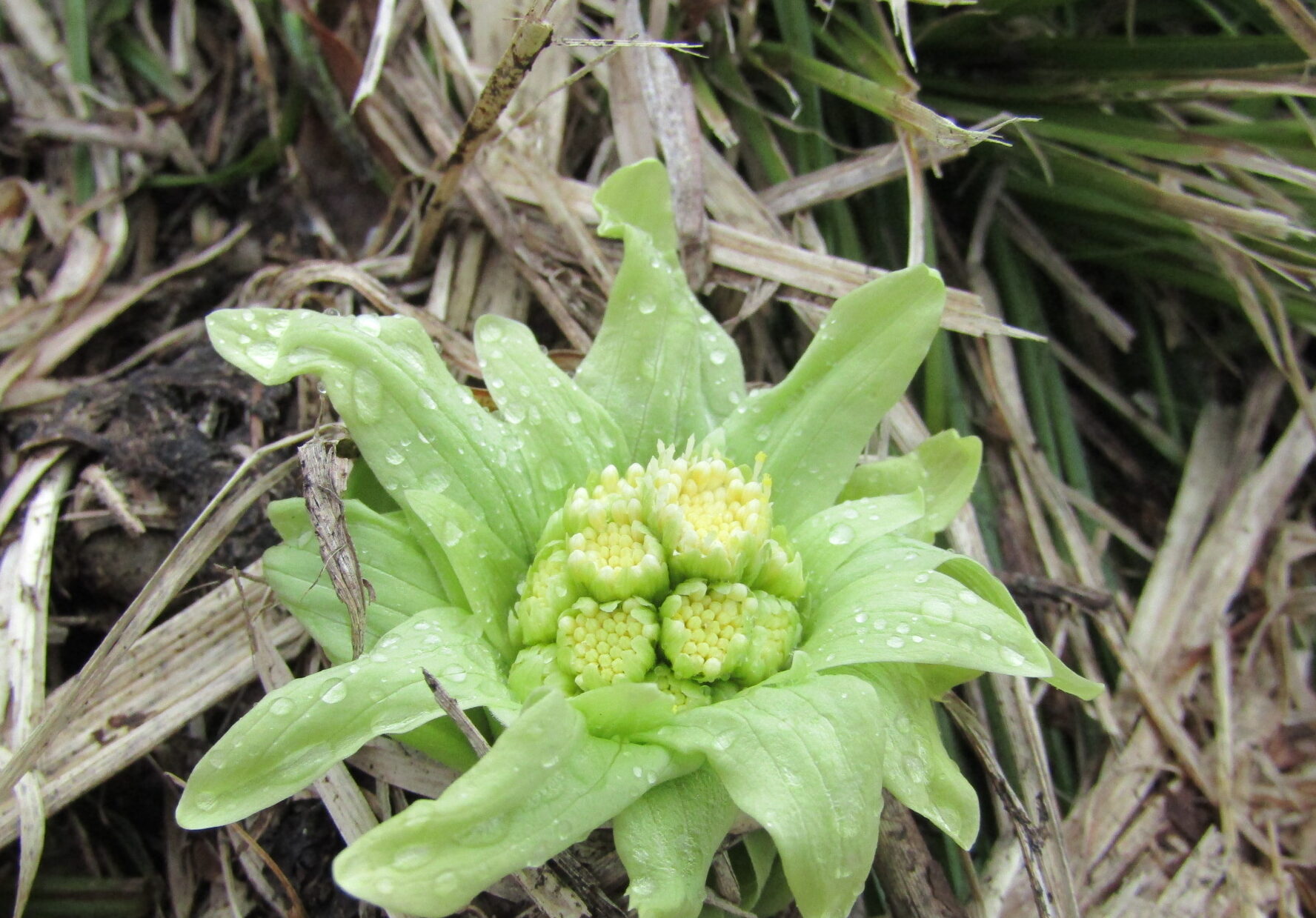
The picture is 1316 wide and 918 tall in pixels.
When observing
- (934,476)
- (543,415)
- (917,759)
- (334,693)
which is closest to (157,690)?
(334,693)

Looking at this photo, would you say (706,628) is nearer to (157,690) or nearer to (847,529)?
(847,529)

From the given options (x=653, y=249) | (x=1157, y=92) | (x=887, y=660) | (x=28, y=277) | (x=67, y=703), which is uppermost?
(x=1157, y=92)

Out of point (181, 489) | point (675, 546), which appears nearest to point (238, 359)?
point (181, 489)

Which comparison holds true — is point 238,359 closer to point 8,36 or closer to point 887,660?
point 887,660

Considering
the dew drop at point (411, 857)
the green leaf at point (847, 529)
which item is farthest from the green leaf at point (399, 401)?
the dew drop at point (411, 857)

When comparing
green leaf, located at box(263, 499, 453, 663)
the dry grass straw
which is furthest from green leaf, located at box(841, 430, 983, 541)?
green leaf, located at box(263, 499, 453, 663)
